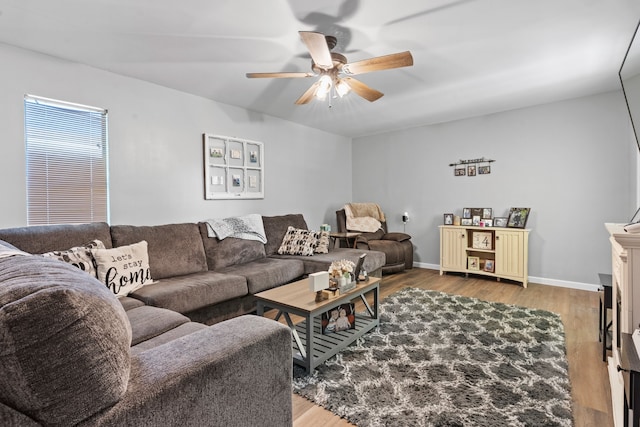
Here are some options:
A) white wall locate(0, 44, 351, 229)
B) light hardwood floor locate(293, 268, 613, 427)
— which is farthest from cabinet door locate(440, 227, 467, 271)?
white wall locate(0, 44, 351, 229)

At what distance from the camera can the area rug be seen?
1.68m

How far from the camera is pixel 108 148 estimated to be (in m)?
2.95

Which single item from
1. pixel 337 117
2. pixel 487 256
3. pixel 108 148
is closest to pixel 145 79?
pixel 108 148

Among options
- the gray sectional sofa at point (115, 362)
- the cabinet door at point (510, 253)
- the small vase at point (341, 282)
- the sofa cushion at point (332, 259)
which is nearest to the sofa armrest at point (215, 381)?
the gray sectional sofa at point (115, 362)

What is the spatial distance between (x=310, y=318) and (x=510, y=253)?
130 inches

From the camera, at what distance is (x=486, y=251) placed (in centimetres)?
439

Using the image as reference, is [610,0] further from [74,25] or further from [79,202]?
[79,202]

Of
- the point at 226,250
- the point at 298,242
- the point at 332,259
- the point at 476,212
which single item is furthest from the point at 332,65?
the point at 476,212

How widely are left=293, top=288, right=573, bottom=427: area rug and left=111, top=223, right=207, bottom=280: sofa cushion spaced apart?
5.16ft

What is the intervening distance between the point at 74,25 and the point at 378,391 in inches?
123

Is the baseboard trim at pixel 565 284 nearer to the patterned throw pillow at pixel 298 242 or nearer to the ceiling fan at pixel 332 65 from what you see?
the patterned throw pillow at pixel 298 242

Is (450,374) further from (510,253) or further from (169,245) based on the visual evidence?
(510,253)

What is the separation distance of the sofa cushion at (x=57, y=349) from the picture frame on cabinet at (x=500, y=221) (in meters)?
4.75

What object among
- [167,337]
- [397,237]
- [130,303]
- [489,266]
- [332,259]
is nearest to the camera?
[167,337]
